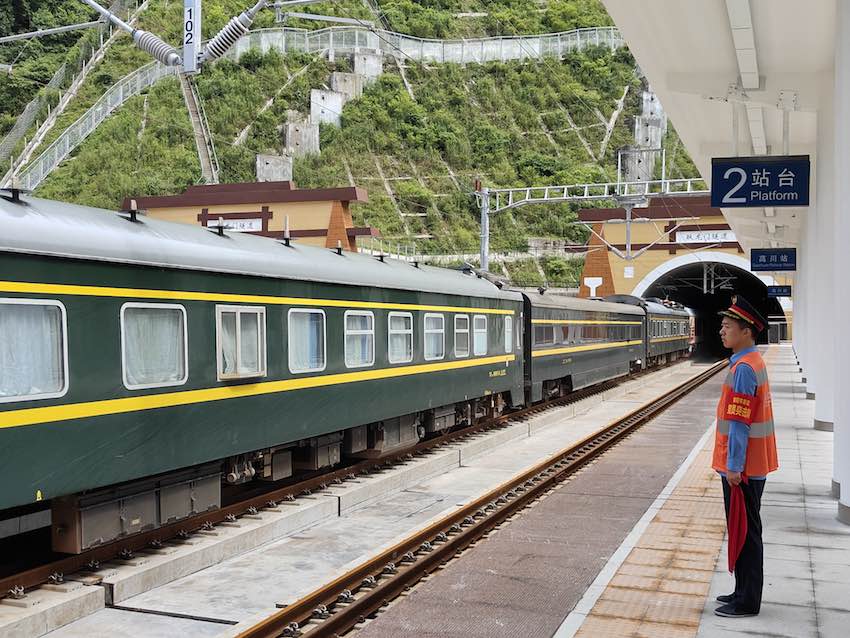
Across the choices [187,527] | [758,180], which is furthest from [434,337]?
[187,527]

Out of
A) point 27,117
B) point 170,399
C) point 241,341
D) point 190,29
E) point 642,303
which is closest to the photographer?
point 170,399

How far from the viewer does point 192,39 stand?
35.1ft

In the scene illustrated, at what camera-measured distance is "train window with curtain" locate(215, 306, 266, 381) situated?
28.3 ft

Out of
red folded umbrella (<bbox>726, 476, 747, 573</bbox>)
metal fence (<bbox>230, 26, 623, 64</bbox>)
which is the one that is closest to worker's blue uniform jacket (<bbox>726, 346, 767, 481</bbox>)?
red folded umbrella (<bbox>726, 476, 747, 573</bbox>)

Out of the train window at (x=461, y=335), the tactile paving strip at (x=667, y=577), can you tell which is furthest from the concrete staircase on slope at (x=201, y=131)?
the tactile paving strip at (x=667, y=577)

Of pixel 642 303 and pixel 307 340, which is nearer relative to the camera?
pixel 307 340

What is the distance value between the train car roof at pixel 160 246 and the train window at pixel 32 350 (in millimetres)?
411

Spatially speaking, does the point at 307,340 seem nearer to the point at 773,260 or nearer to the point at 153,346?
the point at 153,346

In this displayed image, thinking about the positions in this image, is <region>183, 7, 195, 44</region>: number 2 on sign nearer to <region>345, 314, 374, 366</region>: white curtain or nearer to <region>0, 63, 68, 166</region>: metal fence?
<region>345, 314, 374, 366</region>: white curtain

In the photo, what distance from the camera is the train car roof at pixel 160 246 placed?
666 cm

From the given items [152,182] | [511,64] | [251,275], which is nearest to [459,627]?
[251,275]

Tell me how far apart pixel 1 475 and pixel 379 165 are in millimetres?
75974

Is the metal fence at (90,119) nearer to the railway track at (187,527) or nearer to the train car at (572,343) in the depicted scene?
the train car at (572,343)

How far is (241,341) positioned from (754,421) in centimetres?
483
